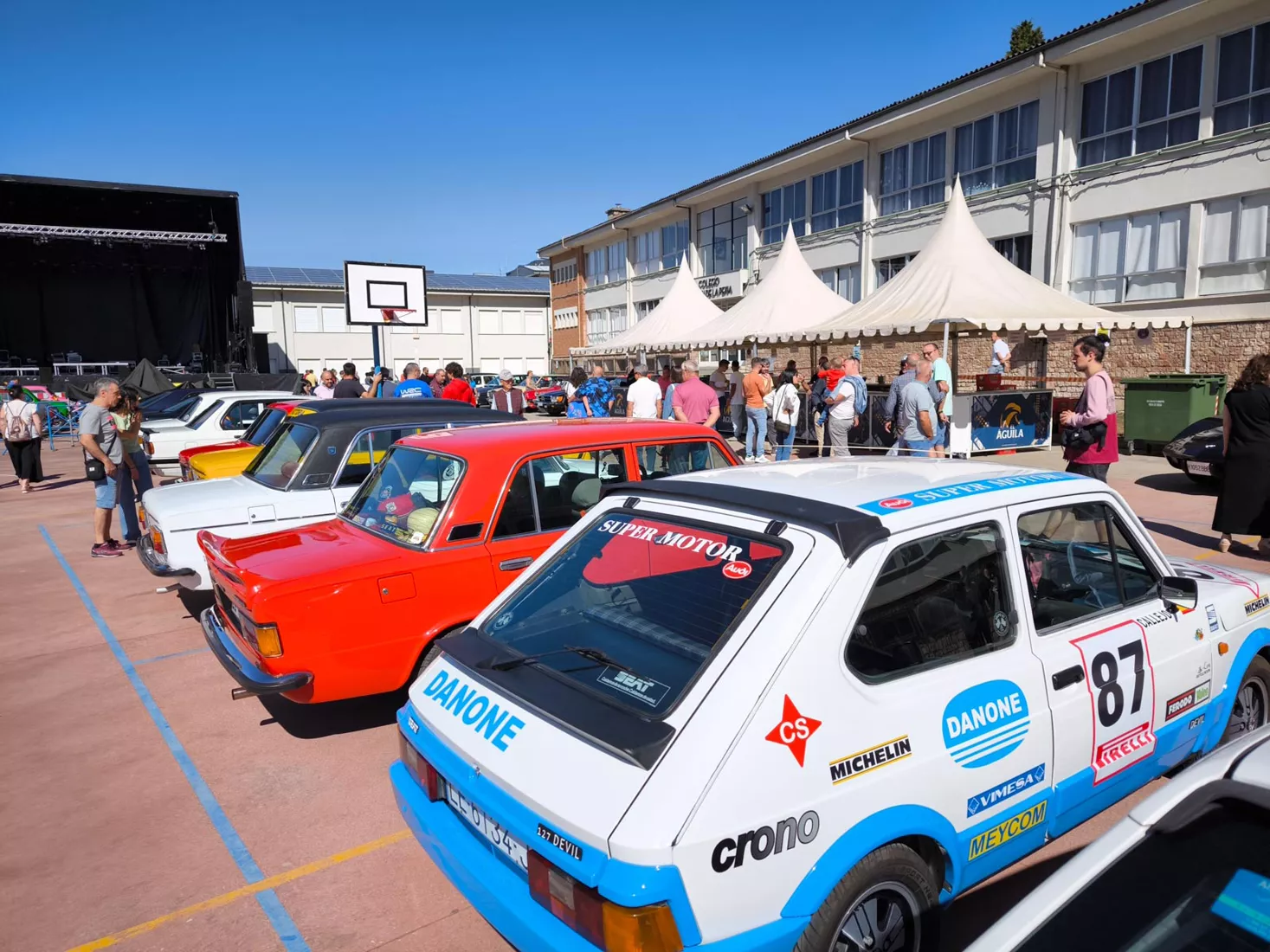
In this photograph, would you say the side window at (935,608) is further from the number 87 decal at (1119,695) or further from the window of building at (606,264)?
the window of building at (606,264)

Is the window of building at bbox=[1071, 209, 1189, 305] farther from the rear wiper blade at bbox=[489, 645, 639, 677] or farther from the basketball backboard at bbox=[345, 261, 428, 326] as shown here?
the rear wiper blade at bbox=[489, 645, 639, 677]

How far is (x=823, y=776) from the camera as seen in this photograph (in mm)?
2010

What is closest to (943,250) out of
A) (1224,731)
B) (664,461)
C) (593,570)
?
(664,461)

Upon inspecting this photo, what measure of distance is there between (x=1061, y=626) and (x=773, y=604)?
122 centimetres

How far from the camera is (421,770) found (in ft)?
8.50

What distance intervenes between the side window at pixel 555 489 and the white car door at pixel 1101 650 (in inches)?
91.9

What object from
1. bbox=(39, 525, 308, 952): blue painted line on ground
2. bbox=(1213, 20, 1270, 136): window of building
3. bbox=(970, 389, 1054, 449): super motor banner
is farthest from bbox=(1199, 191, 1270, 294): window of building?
bbox=(39, 525, 308, 952): blue painted line on ground

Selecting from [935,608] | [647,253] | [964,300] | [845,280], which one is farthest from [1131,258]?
[647,253]

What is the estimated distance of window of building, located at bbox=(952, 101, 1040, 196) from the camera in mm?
20391

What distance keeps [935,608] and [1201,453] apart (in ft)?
33.3

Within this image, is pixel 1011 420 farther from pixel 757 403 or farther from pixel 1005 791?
pixel 1005 791

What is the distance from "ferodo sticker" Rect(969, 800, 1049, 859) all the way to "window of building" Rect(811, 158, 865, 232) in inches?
1001

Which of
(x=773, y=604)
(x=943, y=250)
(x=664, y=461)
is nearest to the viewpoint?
(x=773, y=604)

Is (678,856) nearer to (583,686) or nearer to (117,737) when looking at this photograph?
(583,686)
